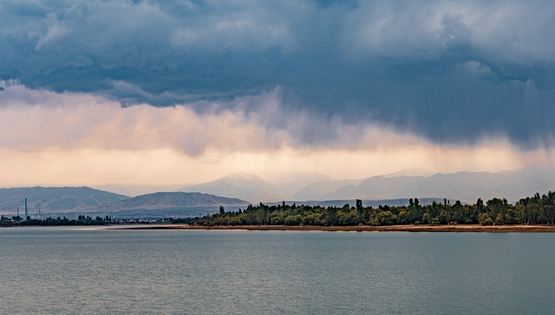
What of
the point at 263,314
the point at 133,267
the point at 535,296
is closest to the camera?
the point at 263,314

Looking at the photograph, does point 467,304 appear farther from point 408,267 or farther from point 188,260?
point 188,260

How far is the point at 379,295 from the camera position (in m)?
82.4

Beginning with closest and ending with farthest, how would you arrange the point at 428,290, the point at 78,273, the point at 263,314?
the point at 263,314, the point at 428,290, the point at 78,273

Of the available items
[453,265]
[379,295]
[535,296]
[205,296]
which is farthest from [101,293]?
[453,265]

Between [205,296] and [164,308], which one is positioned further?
[205,296]

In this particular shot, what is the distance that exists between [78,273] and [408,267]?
5671 cm

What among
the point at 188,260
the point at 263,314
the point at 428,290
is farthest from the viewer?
the point at 188,260

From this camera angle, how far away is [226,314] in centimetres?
7056

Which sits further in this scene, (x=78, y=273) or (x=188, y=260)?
(x=188, y=260)

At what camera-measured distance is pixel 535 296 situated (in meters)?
80.5

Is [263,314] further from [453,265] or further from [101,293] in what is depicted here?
[453,265]

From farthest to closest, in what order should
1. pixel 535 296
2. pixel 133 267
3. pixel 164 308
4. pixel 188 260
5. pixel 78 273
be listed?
pixel 188 260 < pixel 133 267 < pixel 78 273 < pixel 535 296 < pixel 164 308

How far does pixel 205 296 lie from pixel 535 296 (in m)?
38.8

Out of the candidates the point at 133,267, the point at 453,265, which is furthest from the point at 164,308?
the point at 453,265
